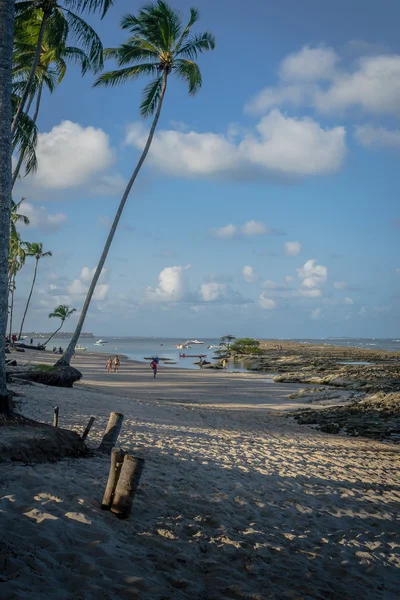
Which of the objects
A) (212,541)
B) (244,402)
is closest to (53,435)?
(212,541)

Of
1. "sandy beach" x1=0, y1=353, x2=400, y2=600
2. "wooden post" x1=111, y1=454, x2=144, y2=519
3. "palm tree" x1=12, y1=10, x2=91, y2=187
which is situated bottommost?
"sandy beach" x1=0, y1=353, x2=400, y2=600

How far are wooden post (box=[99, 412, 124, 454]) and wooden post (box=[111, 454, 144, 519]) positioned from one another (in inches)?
90.0

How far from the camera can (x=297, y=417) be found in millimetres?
17047

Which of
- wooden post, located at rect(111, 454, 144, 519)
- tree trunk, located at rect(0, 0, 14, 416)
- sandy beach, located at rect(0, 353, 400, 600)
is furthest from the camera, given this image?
tree trunk, located at rect(0, 0, 14, 416)

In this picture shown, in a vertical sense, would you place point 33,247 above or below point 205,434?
above

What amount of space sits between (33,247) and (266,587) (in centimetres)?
5952

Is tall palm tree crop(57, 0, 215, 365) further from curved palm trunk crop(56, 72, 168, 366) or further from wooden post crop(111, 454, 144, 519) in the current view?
wooden post crop(111, 454, 144, 519)

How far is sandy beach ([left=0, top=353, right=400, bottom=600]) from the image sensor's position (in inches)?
168

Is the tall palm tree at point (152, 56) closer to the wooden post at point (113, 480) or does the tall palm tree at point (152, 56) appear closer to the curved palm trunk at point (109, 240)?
the curved palm trunk at point (109, 240)

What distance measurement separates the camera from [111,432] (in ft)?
26.2

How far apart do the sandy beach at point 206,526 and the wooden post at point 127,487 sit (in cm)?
12

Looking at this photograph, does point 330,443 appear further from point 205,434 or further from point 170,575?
point 170,575

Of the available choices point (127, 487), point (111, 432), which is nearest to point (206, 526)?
point (127, 487)

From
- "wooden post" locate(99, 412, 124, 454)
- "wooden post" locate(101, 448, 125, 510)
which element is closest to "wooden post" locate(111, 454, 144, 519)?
"wooden post" locate(101, 448, 125, 510)
